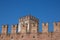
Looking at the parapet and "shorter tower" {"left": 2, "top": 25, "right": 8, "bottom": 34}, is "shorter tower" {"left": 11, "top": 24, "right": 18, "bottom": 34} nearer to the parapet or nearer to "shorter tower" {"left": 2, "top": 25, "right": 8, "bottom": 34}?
"shorter tower" {"left": 2, "top": 25, "right": 8, "bottom": 34}

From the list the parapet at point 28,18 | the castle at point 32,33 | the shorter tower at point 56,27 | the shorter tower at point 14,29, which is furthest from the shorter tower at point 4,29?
the parapet at point 28,18

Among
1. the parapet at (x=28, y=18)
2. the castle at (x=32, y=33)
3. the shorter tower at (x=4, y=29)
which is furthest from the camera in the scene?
the parapet at (x=28, y=18)

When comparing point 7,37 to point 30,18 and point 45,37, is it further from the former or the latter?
point 30,18

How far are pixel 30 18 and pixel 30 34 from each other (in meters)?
12.6

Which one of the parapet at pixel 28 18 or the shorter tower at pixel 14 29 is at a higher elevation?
the parapet at pixel 28 18

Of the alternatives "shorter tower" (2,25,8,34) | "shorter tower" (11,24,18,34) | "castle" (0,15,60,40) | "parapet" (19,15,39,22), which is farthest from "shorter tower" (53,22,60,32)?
"parapet" (19,15,39,22)

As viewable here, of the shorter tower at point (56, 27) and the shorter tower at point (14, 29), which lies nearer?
the shorter tower at point (56, 27)

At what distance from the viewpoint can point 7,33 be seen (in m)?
32.4

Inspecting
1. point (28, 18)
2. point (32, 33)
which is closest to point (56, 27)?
point (32, 33)

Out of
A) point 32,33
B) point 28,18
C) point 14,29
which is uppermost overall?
point 28,18

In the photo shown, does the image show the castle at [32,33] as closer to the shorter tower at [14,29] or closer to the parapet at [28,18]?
the shorter tower at [14,29]

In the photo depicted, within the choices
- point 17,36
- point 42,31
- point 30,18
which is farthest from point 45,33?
point 30,18

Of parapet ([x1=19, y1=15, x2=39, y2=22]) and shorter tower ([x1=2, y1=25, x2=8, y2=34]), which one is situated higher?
parapet ([x1=19, y1=15, x2=39, y2=22])

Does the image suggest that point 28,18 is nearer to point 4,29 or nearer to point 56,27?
point 4,29
